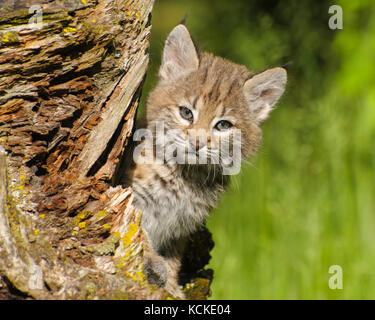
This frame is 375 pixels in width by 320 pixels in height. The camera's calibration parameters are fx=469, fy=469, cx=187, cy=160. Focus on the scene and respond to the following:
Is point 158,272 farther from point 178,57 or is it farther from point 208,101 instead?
point 178,57

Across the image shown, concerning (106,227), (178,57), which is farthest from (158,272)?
(178,57)

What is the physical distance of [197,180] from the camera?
354 centimetres

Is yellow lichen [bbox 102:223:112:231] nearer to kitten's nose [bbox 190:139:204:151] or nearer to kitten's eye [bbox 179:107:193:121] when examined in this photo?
kitten's nose [bbox 190:139:204:151]

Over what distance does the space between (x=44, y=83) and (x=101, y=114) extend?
0.37 metres

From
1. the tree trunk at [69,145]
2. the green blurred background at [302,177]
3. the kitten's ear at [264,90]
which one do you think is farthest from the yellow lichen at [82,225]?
the kitten's ear at [264,90]

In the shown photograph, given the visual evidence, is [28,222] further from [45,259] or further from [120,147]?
[120,147]

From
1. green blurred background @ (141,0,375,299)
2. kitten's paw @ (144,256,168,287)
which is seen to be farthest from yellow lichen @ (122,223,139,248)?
green blurred background @ (141,0,375,299)

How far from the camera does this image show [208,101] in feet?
11.6

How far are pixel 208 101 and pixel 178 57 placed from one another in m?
0.47

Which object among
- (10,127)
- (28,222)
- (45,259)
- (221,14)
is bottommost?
(45,259)

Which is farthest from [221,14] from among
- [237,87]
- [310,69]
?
[237,87]

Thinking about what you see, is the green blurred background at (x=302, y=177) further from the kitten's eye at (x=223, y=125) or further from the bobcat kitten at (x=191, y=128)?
the kitten's eye at (x=223, y=125)

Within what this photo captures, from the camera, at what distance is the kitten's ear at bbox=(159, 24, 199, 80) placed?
355 centimetres
